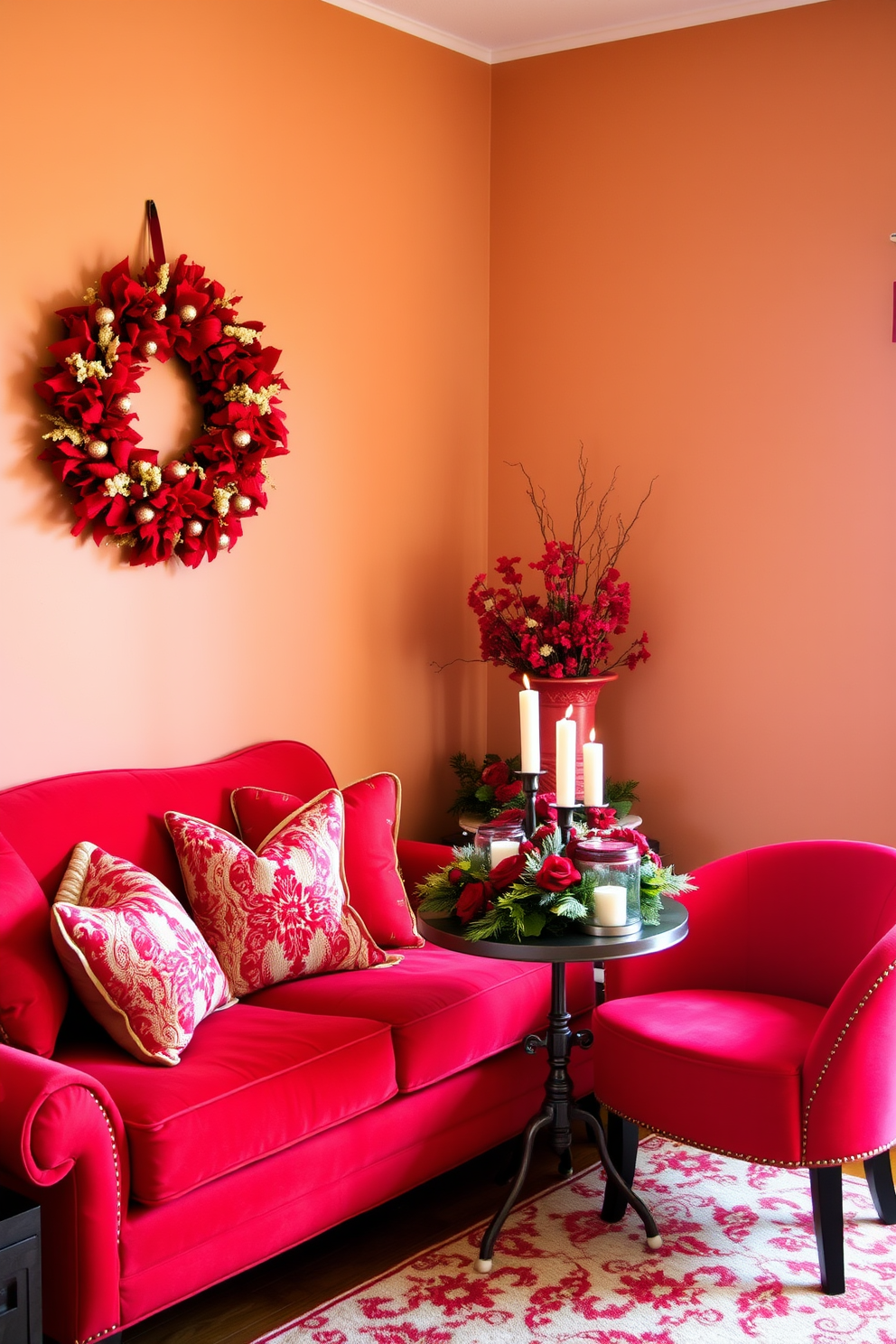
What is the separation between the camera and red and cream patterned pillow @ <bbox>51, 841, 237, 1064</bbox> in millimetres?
2387

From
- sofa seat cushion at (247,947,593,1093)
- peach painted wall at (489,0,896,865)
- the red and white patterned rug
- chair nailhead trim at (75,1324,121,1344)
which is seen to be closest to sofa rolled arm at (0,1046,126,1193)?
chair nailhead trim at (75,1324,121,1344)

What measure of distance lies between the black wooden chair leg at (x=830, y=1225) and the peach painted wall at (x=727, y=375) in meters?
1.31

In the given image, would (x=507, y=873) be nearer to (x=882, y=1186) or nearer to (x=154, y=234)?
(x=882, y=1186)

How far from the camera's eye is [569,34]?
3.93m

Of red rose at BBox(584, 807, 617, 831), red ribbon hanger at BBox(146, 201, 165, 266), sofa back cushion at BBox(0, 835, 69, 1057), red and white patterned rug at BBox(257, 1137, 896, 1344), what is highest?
red ribbon hanger at BBox(146, 201, 165, 266)

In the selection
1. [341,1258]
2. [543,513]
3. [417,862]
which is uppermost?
[543,513]

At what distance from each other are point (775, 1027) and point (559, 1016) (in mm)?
471

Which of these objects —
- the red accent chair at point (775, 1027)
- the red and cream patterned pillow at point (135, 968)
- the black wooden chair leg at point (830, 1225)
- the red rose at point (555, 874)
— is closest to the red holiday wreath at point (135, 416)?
the red and cream patterned pillow at point (135, 968)

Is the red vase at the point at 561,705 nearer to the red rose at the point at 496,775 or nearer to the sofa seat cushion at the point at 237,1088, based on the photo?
the red rose at the point at 496,775

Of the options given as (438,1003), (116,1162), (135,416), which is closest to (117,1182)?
(116,1162)

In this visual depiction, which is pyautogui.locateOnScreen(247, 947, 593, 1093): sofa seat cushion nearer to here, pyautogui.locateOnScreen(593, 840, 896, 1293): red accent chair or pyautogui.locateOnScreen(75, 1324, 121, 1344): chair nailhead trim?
pyautogui.locateOnScreen(593, 840, 896, 1293): red accent chair

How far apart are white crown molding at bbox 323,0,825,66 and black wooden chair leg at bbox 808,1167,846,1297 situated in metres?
3.11

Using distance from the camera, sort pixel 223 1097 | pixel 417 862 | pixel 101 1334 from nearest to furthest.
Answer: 1. pixel 101 1334
2. pixel 223 1097
3. pixel 417 862

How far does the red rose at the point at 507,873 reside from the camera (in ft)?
8.38
